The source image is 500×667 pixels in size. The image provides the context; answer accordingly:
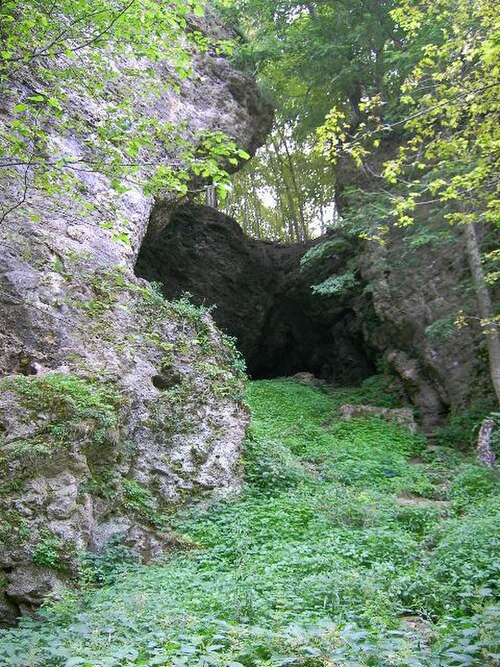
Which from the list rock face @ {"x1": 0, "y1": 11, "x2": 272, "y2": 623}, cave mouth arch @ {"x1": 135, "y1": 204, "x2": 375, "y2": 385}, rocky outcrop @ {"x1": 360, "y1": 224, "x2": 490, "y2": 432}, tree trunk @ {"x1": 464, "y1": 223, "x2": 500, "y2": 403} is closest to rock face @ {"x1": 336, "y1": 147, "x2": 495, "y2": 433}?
rocky outcrop @ {"x1": 360, "y1": 224, "x2": 490, "y2": 432}

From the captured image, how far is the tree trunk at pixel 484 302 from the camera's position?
1202cm

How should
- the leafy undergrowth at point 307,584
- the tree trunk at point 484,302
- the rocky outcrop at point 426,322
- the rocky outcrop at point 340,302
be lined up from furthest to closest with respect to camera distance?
the rocky outcrop at point 340,302, the rocky outcrop at point 426,322, the tree trunk at point 484,302, the leafy undergrowth at point 307,584

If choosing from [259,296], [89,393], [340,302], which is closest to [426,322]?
[340,302]

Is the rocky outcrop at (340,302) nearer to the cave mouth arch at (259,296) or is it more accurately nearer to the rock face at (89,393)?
the cave mouth arch at (259,296)

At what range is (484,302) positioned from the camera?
41.1 feet

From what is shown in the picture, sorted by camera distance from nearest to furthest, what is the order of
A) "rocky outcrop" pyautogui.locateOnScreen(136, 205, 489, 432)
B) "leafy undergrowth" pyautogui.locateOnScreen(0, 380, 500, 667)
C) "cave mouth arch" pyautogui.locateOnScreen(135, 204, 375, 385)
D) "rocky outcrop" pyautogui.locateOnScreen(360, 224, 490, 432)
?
1. "leafy undergrowth" pyautogui.locateOnScreen(0, 380, 500, 667)
2. "rocky outcrop" pyautogui.locateOnScreen(360, 224, 490, 432)
3. "rocky outcrop" pyautogui.locateOnScreen(136, 205, 489, 432)
4. "cave mouth arch" pyautogui.locateOnScreen(135, 204, 375, 385)

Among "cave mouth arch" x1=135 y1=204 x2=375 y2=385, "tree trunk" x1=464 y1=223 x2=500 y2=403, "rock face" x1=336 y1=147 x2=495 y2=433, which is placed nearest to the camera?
"tree trunk" x1=464 y1=223 x2=500 y2=403

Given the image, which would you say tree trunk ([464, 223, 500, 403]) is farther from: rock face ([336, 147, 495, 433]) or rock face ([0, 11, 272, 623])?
rock face ([0, 11, 272, 623])

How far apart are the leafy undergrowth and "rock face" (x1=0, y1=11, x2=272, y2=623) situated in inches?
19.3

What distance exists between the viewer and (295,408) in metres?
15.7

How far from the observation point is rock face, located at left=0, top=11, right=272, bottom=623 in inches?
237

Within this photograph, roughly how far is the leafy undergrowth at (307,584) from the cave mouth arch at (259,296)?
32.5 ft

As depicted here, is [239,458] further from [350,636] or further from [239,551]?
[350,636]

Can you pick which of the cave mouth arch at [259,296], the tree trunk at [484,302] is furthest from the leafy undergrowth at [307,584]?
the cave mouth arch at [259,296]
